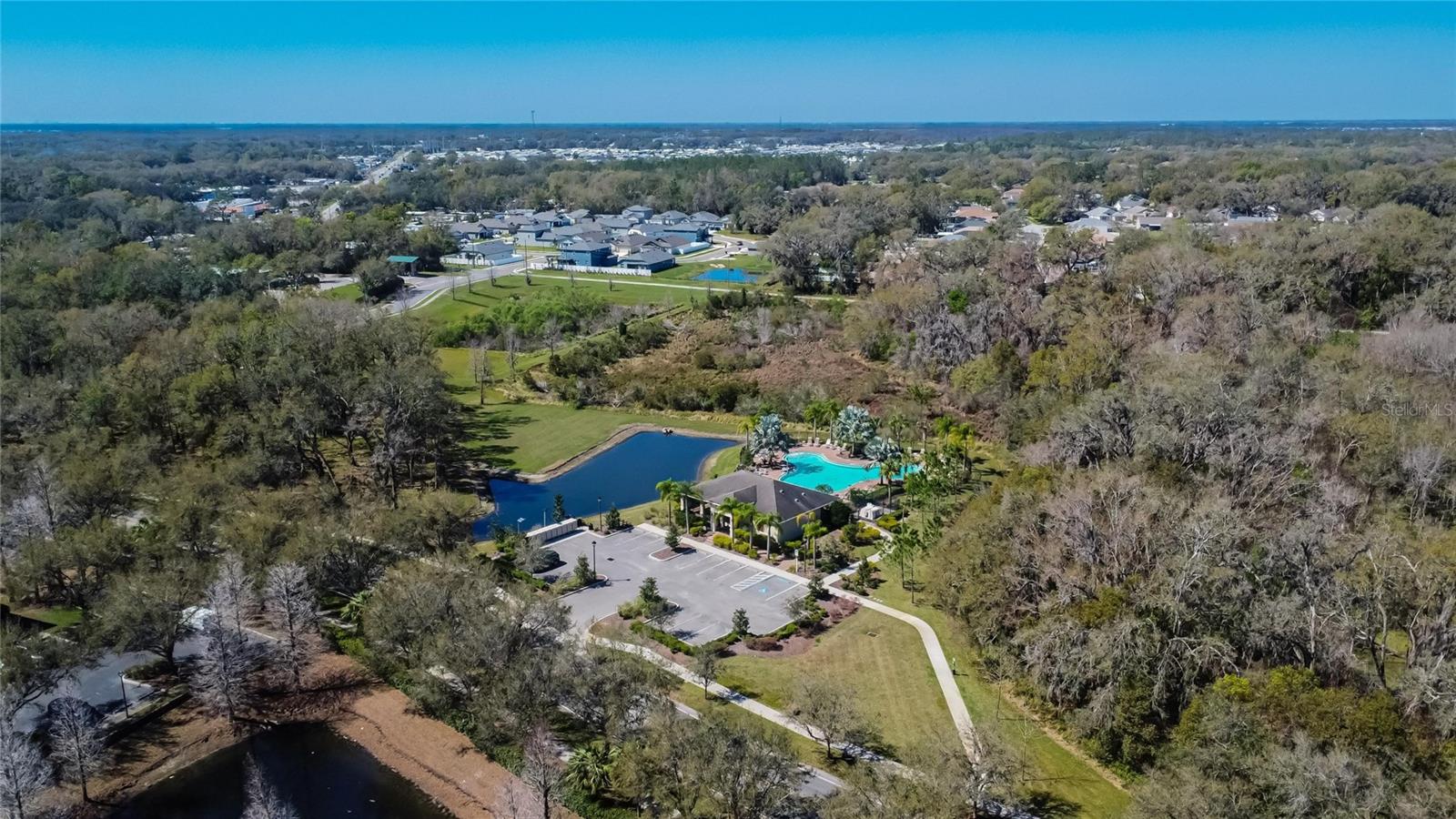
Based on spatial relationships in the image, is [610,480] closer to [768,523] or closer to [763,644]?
[768,523]

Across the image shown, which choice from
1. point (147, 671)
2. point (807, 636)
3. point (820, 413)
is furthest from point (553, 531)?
point (820, 413)

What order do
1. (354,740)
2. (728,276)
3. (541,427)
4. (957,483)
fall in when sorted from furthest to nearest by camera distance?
(728,276) < (541,427) < (957,483) < (354,740)

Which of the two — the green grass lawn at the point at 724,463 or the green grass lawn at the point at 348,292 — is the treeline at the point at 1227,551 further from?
the green grass lawn at the point at 348,292

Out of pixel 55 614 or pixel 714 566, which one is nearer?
pixel 55 614

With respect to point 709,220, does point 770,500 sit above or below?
below

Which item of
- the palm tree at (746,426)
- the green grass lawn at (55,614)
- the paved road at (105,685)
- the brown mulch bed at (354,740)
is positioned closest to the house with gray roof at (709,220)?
the palm tree at (746,426)

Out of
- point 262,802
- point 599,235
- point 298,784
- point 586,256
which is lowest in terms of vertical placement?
point 298,784

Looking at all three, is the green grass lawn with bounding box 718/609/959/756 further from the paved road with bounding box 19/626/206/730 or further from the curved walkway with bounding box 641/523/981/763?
the paved road with bounding box 19/626/206/730

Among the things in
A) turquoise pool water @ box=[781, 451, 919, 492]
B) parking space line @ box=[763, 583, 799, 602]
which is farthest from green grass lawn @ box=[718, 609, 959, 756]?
turquoise pool water @ box=[781, 451, 919, 492]
